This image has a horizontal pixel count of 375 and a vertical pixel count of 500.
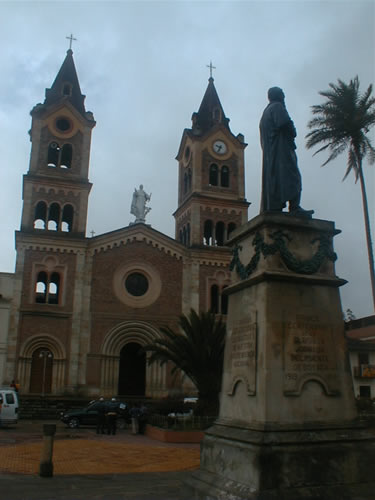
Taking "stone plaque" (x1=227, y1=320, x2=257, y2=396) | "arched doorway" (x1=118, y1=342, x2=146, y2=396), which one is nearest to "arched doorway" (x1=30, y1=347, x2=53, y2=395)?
"arched doorway" (x1=118, y1=342, x2=146, y2=396)

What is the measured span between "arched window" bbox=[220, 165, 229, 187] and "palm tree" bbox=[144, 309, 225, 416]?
57.9ft

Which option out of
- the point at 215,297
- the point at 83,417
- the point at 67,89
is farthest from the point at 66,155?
the point at 83,417

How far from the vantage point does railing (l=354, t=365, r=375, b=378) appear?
39062 mm

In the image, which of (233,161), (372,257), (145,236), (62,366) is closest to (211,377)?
(372,257)

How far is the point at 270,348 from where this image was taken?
23.5 ft

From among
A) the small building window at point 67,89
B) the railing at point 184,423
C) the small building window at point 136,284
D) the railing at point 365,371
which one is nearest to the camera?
the railing at point 184,423

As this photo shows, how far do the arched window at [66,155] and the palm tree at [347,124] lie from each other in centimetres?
→ 1791

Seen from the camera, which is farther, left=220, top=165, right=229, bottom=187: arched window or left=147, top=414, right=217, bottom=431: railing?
left=220, top=165, right=229, bottom=187: arched window

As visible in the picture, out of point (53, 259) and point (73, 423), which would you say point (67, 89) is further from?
point (73, 423)

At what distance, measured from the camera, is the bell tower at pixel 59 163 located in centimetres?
3522

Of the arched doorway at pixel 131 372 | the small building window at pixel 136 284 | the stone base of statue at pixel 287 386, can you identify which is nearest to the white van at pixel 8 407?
the arched doorway at pixel 131 372

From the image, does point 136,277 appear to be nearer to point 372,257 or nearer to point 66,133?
point 66,133

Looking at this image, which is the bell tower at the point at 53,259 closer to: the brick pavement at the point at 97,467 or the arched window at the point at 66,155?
the arched window at the point at 66,155

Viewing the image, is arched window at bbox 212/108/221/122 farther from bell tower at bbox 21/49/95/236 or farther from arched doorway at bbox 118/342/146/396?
arched doorway at bbox 118/342/146/396
